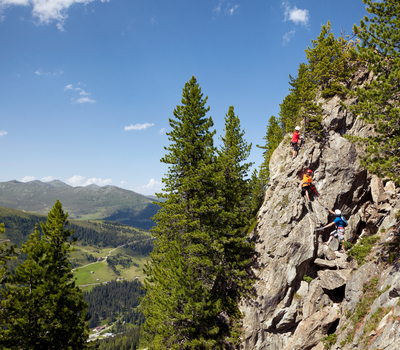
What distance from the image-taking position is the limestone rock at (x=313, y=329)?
16891 mm

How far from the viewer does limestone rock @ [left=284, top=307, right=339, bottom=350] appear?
55.4 feet

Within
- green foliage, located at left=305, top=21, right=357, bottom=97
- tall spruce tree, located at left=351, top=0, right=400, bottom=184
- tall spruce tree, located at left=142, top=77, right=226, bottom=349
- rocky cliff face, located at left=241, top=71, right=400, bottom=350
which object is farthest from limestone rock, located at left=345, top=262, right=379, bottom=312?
green foliage, located at left=305, top=21, right=357, bottom=97

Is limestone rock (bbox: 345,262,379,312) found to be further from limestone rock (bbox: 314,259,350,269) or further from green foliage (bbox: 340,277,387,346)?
limestone rock (bbox: 314,259,350,269)

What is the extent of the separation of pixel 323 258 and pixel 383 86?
1593cm

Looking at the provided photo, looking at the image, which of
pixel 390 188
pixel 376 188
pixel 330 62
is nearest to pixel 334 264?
pixel 376 188

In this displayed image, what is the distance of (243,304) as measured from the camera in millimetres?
21500

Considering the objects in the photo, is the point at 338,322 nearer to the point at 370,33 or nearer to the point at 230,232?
the point at 230,232

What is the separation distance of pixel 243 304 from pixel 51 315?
16.9 m

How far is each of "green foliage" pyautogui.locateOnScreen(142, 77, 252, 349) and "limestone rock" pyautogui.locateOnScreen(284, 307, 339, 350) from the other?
17.7 ft

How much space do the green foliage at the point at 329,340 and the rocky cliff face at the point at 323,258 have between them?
67 mm

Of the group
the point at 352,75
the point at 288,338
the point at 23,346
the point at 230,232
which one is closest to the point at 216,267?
the point at 230,232

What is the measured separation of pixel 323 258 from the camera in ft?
67.9

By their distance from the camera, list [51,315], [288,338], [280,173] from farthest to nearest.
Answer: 1. [280,173]
2. [288,338]
3. [51,315]

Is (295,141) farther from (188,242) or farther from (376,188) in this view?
(188,242)
